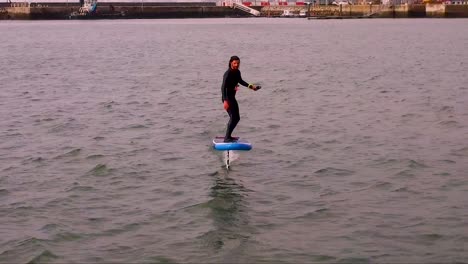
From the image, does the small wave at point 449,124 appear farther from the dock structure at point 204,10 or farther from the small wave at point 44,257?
the dock structure at point 204,10

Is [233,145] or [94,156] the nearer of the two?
[233,145]

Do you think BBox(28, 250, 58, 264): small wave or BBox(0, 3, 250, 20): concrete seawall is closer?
BBox(28, 250, 58, 264): small wave

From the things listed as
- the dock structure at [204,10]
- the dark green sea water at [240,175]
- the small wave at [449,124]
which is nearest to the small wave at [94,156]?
the dark green sea water at [240,175]

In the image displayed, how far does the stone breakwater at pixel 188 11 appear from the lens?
510 ft

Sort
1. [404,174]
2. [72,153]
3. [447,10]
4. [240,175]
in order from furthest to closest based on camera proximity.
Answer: [447,10]
[72,153]
[240,175]
[404,174]

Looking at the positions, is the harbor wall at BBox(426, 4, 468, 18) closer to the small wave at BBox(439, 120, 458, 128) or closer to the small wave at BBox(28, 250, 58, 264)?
the small wave at BBox(439, 120, 458, 128)

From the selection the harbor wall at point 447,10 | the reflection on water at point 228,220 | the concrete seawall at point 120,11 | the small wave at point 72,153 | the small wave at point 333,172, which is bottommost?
the reflection on water at point 228,220

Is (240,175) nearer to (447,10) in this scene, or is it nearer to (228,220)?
(228,220)

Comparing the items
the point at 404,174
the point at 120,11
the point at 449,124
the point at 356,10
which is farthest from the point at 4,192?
the point at 120,11

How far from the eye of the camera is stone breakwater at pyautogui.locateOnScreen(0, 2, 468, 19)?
510 ft

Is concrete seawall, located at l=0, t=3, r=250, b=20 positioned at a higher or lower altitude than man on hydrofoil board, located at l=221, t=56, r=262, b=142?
higher

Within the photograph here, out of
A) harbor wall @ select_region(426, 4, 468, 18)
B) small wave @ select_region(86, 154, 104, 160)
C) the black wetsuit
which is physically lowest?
small wave @ select_region(86, 154, 104, 160)

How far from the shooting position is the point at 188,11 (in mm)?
181500

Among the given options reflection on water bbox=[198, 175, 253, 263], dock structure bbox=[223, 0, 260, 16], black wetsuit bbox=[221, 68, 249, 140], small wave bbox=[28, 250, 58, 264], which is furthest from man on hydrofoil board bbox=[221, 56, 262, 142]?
dock structure bbox=[223, 0, 260, 16]
